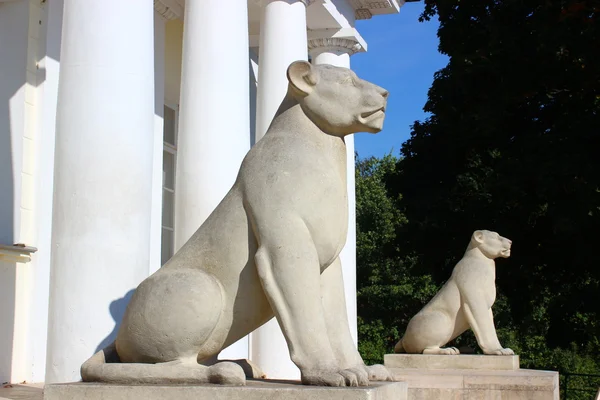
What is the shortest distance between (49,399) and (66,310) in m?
4.13

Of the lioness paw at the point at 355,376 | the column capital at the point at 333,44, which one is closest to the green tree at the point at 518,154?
the column capital at the point at 333,44

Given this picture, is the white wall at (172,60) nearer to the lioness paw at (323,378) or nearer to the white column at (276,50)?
the white column at (276,50)

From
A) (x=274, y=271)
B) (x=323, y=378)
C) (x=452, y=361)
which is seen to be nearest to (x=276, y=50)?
(x=452, y=361)

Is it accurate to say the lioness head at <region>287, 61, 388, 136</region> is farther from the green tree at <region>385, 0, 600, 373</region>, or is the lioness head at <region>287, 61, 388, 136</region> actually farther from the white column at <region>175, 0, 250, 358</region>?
the green tree at <region>385, 0, 600, 373</region>

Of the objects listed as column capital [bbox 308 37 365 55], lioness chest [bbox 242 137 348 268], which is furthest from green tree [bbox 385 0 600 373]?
lioness chest [bbox 242 137 348 268]

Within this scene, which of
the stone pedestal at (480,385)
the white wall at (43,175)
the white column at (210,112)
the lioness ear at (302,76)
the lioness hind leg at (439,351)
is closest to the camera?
the lioness ear at (302,76)

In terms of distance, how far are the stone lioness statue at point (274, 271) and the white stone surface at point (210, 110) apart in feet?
23.2

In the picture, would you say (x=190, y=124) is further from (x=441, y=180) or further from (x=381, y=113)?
(x=441, y=180)

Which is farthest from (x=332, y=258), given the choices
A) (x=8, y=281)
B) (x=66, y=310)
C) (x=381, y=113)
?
(x=8, y=281)

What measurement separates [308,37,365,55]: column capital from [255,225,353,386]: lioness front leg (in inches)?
642

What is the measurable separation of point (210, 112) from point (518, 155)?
11.1 m

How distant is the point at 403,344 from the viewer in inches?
550

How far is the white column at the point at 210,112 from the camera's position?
A: 13.0 metres

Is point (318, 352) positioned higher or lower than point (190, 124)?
lower
